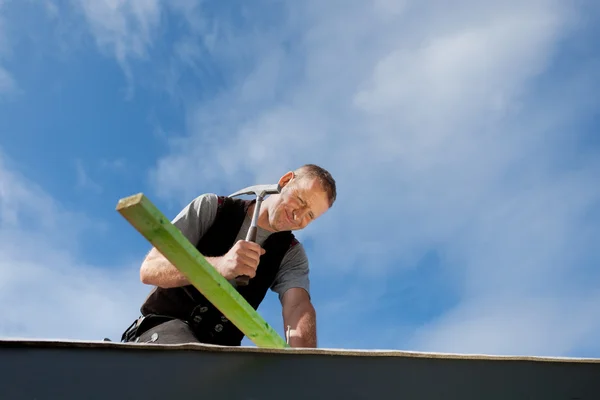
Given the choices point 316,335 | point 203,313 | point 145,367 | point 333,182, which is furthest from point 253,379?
point 333,182

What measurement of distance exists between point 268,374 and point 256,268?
1.01 meters

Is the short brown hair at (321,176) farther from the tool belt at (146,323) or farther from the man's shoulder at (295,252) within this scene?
the tool belt at (146,323)

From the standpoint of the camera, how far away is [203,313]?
2.29 meters

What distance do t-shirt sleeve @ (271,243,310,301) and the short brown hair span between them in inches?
12.3

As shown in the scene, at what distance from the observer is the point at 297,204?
2482 mm

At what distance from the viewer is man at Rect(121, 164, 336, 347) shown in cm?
228

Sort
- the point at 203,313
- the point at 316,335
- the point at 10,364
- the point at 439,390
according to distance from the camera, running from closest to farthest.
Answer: the point at 10,364 → the point at 439,390 → the point at 203,313 → the point at 316,335

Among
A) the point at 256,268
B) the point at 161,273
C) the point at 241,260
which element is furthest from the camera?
the point at 256,268

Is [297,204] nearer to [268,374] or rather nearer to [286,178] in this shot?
[286,178]

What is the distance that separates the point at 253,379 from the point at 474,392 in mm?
518

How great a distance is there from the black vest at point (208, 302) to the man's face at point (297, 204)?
0.46 ft

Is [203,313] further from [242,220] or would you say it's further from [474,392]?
[474,392]

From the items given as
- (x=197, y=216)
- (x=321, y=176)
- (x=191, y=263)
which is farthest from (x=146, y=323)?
(x=191, y=263)

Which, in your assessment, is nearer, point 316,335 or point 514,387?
point 514,387
